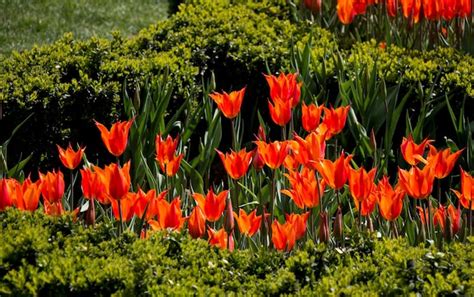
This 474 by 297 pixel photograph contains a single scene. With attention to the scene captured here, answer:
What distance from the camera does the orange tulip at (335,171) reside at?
3688 millimetres

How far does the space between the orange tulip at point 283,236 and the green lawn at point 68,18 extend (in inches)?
206

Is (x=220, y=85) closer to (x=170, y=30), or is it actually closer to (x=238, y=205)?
(x=170, y=30)

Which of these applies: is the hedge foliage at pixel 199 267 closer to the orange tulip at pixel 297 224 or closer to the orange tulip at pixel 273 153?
the orange tulip at pixel 297 224

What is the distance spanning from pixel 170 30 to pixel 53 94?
1.24 meters

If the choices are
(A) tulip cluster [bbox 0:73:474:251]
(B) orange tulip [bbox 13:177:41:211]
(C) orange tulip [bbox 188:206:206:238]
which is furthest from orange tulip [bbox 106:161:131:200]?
(B) orange tulip [bbox 13:177:41:211]

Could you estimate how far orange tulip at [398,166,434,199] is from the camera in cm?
374

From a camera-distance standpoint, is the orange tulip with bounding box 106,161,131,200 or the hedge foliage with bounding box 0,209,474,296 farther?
the orange tulip with bounding box 106,161,131,200

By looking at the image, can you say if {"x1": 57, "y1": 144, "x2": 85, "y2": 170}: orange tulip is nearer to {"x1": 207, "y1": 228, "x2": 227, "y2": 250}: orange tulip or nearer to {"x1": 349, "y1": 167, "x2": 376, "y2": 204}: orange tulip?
{"x1": 207, "y1": 228, "x2": 227, "y2": 250}: orange tulip

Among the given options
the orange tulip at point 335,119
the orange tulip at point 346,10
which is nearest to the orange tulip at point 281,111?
the orange tulip at point 335,119

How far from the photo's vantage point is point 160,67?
6.00m

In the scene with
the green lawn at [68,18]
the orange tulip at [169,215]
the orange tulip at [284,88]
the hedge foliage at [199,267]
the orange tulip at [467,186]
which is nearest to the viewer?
the hedge foliage at [199,267]

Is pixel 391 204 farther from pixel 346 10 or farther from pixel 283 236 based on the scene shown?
pixel 346 10

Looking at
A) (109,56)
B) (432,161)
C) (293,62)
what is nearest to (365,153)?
(293,62)

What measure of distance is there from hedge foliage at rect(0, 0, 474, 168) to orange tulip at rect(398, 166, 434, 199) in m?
1.97
